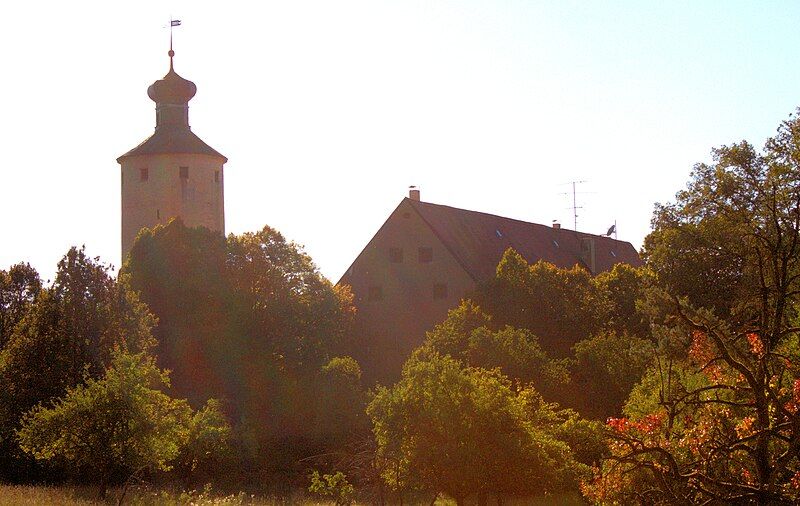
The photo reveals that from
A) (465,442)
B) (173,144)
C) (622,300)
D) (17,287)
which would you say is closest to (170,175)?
A: (173,144)

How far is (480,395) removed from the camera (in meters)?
28.0

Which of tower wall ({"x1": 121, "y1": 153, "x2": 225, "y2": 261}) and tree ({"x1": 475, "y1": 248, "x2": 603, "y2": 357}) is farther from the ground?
tower wall ({"x1": 121, "y1": 153, "x2": 225, "y2": 261})

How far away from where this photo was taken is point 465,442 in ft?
90.6

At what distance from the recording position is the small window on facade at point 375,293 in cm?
6456

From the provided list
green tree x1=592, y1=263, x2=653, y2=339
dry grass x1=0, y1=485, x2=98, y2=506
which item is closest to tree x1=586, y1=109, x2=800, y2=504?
green tree x1=592, y1=263, x2=653, y2=339

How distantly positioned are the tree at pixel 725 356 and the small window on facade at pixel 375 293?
73.5 feet

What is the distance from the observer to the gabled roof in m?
77.5

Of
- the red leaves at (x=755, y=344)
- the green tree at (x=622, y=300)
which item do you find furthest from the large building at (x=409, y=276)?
the red leaves at (x=755, y=344)

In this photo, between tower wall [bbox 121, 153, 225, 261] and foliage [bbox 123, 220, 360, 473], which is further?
tower wall [bbox 121, 153, 225, 261]

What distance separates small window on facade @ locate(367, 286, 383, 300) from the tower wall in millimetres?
15647

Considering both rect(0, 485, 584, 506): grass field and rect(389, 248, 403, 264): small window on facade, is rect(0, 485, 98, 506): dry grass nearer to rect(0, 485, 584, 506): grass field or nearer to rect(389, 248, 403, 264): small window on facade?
rect(0, 485, 584, 506): grass field

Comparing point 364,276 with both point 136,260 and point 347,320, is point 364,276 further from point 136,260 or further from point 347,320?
point 136,260

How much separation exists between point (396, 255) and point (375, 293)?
2.31m

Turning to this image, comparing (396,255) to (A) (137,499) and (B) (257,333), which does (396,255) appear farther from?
(A) (137,499)
